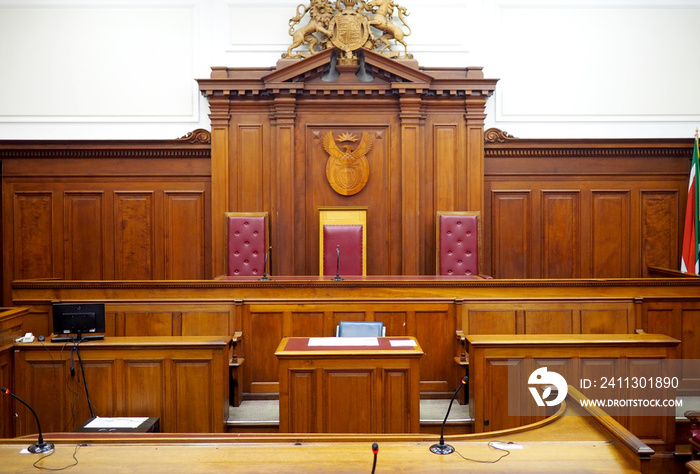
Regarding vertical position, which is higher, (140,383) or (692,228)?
(692,228)

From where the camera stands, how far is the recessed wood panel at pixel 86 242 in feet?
21.1

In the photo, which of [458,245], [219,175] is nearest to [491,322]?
[458,245]

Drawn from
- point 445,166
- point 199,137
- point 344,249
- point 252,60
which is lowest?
point 344,249

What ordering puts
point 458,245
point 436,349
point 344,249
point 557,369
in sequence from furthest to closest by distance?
point 458,245 → point 344,249 → point 436,349 → point 557,369

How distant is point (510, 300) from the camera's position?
418 cm

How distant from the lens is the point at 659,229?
255 inches

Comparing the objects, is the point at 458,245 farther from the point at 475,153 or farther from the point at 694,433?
the point at 694,433

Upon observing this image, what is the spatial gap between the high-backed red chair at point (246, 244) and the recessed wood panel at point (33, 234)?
7.16 ft

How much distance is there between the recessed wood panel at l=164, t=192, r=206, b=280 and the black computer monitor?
289 cm

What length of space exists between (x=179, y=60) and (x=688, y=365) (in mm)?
5982

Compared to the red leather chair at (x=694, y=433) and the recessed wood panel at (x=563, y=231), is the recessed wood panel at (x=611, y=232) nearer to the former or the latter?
the recessed wood panel at (x=563, y=231)

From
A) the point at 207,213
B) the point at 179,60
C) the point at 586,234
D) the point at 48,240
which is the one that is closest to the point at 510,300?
the point at 586,234

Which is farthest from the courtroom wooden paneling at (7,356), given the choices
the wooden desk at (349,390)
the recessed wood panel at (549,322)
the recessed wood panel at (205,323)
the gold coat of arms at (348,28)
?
the gold coat of arms at (348,28)

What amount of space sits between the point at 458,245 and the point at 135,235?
3.70 m
